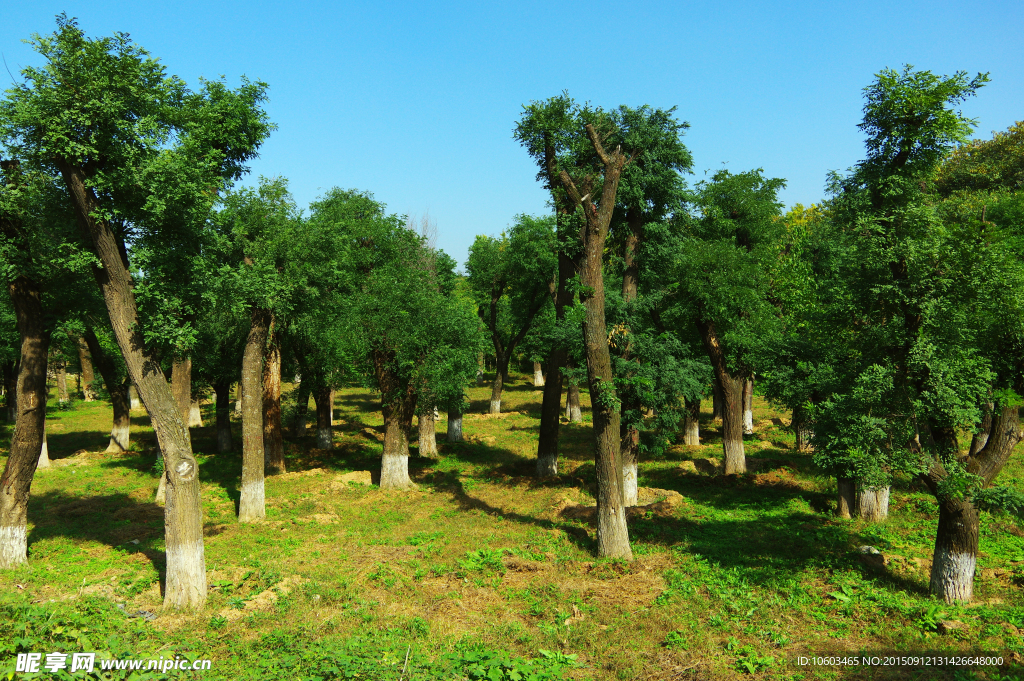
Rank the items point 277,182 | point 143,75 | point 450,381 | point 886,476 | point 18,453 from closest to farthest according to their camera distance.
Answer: point 886,476 < point 143,75 < point 18,453 < point 277,182 < point 450,381

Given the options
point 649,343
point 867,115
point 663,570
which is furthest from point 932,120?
point 663,570

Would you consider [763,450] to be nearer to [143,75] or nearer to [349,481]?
[349,481]

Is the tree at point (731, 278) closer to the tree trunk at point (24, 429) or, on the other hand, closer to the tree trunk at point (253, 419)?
the tree trunk at point (253, 419)

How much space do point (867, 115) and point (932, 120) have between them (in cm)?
140

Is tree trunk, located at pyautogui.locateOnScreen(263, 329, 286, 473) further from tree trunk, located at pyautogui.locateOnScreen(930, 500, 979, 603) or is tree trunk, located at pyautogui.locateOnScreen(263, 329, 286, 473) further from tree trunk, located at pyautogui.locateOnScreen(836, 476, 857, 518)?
tree trunk, located at pyautogui.locateOnScreen(930, 500, 979, 603)

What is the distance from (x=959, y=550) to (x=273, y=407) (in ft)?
69.9

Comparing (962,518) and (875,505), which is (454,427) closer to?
(875,505)

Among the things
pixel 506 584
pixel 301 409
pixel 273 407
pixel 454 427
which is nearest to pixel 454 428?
pixel 454 427

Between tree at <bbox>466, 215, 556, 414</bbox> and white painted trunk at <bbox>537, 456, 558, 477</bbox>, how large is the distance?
14.7 meters

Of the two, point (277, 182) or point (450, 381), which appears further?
point (450, 381)

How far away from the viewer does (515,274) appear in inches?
1522

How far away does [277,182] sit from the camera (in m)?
18.4

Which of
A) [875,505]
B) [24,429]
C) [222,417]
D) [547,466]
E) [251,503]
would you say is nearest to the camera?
[24,429]

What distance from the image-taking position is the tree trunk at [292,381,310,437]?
27.4 m
